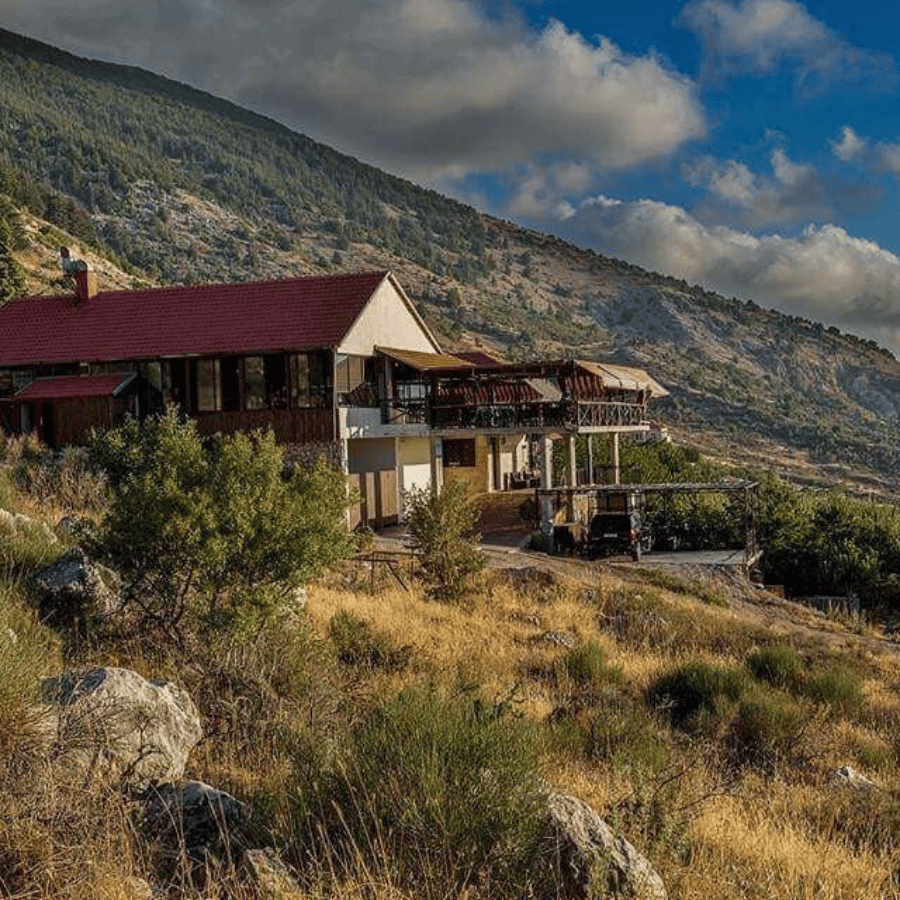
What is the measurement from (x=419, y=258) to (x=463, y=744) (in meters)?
149

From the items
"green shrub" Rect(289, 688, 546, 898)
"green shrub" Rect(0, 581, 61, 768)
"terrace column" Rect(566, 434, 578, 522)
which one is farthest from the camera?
"terrace column" Rect(566, 434, 578, 522)

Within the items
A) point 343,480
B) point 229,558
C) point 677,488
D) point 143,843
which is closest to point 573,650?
point 343,480

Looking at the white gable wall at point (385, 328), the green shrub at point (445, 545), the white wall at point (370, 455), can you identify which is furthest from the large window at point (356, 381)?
the green shrub at point (445, 545)

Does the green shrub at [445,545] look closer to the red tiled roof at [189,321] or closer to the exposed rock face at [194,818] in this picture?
the red tiled roof at [189,321]

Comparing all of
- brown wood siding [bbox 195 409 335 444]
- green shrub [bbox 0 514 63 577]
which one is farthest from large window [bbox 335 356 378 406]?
green shrub [bbox 0 514 63 577]

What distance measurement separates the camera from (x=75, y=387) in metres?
30.0

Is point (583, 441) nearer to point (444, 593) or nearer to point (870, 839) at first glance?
point (444, 593)

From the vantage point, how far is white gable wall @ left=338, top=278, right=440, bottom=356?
29578 mm

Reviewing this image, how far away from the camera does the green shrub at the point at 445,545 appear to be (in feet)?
65.8

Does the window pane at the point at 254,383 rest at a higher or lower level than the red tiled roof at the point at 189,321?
lower

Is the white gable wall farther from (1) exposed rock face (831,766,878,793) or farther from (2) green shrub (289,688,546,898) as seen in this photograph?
(2) green shrub (289,688,546,898)

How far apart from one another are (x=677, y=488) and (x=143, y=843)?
23.8 meters

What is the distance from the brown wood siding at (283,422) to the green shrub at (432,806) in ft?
76.0

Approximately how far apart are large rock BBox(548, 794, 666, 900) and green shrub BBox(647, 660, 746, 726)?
23.4 feet
